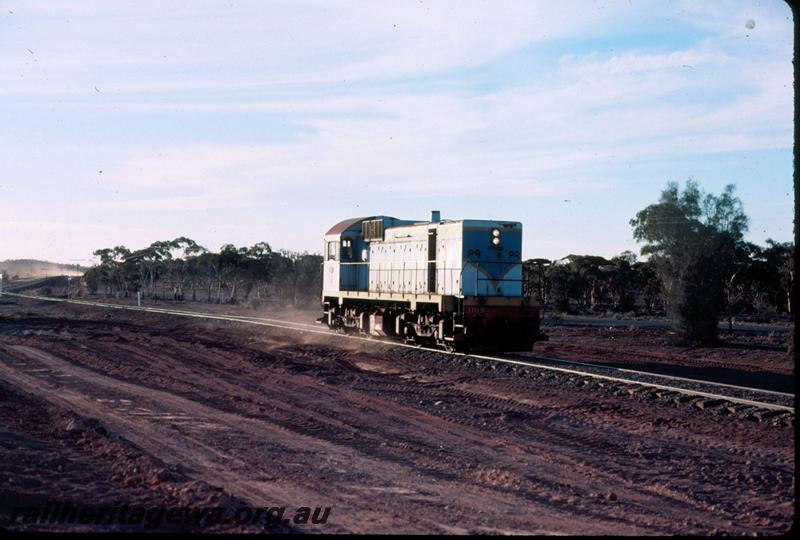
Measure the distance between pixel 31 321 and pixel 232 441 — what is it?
34543mm

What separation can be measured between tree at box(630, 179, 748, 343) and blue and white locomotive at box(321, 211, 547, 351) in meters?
12.0

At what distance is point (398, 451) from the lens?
391 inches

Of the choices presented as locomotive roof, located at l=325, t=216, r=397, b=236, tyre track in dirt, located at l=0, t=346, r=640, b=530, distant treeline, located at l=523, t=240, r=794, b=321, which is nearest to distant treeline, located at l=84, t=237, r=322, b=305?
distant treeline, located at l=523, t=240, r=794, b=321

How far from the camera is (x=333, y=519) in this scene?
6895 mm

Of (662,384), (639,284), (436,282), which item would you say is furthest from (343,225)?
(639,284)

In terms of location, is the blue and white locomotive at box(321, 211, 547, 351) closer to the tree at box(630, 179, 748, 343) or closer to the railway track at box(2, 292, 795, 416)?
the railway track at box(2, 292, 795, 416)

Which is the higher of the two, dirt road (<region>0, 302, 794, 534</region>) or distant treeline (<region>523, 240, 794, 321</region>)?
distant treeline (<region>523, 240, 794, 321</region>)

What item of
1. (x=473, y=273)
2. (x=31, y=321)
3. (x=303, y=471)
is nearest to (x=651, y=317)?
(x=473, y=273)

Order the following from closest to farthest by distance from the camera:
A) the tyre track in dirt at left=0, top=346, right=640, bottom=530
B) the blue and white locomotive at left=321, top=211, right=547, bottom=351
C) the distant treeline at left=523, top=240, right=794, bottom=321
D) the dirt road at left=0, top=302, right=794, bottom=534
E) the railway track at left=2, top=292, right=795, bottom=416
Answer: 1. the dirt road at left=0, top=302, right=794, bottom=534
2. the tyre track in dirt at left=0, top=346, right=640, bottom=530
3. the railway track at left=2, top=292, right=795, bottom=416
4. the blue and white locomotive at left=321, top=211, right=547, bottom=351
5. the distant treeline at left=523, top=240, right=794, bottom=321

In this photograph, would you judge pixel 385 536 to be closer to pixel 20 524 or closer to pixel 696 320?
pixel 20 524

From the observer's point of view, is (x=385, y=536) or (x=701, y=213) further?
(x=701, y=213)

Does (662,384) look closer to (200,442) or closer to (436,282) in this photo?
(436,282)

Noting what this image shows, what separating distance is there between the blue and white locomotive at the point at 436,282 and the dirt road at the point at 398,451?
357 cm

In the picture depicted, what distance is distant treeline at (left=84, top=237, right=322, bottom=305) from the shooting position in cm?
7250
